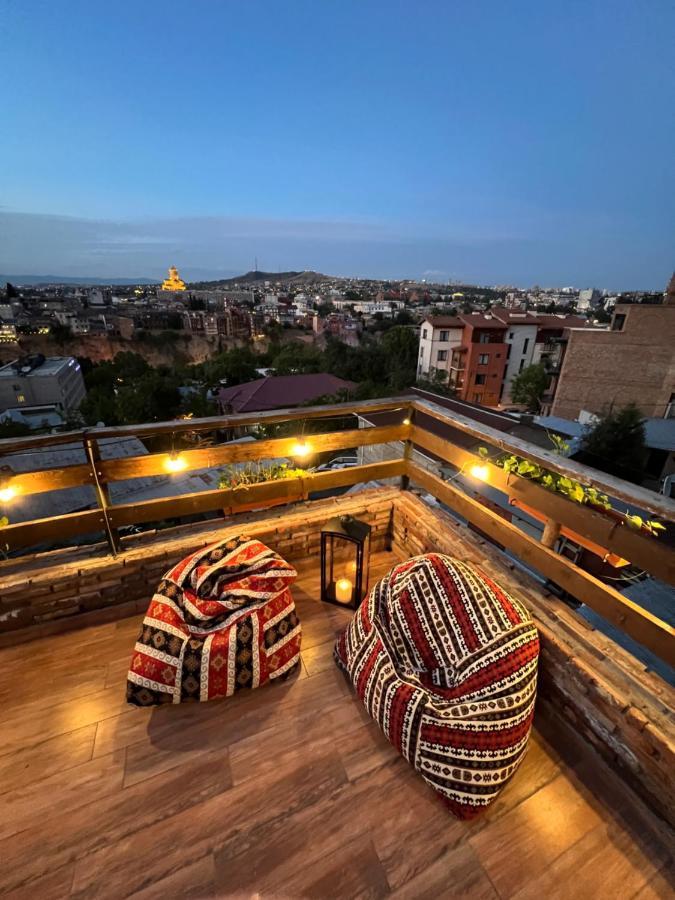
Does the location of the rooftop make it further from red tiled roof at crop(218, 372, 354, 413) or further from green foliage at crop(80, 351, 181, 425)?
red tiled roof at crop(218, 372, 354, 413)

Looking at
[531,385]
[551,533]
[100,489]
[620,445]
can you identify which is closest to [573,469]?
[551,533]

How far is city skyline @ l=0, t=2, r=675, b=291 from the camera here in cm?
1196

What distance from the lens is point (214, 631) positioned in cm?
170

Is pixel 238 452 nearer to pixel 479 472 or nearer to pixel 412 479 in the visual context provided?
pixel 412 479

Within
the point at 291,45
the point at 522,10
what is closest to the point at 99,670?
the point at 291,45

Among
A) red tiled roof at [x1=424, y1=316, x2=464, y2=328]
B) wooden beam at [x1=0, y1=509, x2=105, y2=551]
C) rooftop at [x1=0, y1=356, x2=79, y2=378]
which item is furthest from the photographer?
rooftop at [x1=0, y1=356, x2=79, y2=378]

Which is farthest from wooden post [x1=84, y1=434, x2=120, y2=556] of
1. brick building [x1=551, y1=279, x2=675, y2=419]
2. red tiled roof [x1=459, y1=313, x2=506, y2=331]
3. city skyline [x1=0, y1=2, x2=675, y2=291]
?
red tiled roof [x1=459, y1=313, x2=506, y2=331]

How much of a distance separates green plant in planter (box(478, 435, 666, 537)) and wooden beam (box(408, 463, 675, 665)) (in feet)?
0.96

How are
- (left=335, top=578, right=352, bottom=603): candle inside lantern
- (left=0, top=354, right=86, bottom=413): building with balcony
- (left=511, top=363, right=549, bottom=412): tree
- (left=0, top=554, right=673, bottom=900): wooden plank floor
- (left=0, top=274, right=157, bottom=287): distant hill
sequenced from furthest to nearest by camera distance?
(left=0, top=274, right=157, bottom=287): distant hill
(left=0, top=354, right=86, bottom=413): building with balcony
(left=511, top=363, right=549, bottom=412): tree
(left=335, top=578, right=352, bottom=603): candle inside lantern
(left=0, top=554, right=673, bottom=900): wooden plank floor

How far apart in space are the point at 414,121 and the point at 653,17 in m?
16.0

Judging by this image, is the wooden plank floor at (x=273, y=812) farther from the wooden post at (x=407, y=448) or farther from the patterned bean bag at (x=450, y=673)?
the wooden post at (x=407, y=448)

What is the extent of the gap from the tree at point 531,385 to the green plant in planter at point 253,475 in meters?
23.4

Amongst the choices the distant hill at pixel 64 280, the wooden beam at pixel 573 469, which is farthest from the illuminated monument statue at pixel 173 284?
the wooden beam at pixel 573 469

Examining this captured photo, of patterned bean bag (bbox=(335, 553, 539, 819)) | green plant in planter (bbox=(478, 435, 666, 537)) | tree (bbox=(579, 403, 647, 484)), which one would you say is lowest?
tree (bbox=(579, 403, 647, 484))
